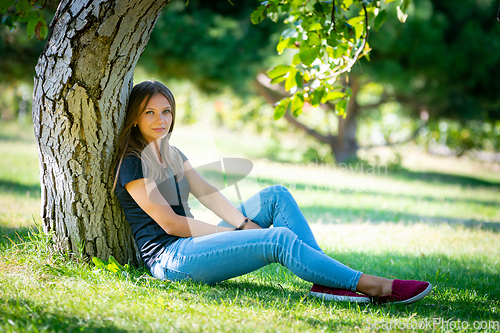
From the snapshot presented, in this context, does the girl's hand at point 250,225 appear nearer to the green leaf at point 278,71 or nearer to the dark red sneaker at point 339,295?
the dark red sneaker at point 339,295

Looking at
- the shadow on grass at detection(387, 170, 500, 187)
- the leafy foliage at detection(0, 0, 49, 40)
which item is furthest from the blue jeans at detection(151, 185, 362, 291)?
the shadow on grass at detection(387, 170, 500, 187)

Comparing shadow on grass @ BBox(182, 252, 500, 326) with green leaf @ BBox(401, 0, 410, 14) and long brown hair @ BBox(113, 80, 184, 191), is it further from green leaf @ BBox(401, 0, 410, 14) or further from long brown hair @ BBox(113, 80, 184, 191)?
green leaf @ BBox(401, 0, 410, 14)

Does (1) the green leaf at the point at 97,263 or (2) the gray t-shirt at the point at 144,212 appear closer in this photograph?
(2) the gray t-shirt at the point at 144,212

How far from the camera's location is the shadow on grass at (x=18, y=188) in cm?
470

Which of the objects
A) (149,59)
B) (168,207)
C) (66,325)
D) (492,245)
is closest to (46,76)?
(168,207)

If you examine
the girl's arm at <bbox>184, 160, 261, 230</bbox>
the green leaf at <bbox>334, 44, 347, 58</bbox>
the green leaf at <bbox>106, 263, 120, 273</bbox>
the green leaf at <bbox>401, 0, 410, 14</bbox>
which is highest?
the green leaf at <bbox>401, 0, 410, 14</bbox>

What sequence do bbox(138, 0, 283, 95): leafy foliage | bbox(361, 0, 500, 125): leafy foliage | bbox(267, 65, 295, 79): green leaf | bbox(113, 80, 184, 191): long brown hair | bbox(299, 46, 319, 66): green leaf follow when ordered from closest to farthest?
bbox(113, 80, 184, 191): long brown hair < bbox(299, 46, 319, 66): green leaf < bbox(267, 65, 295, 79): green leaf < bbox(138, 0, 283, 95): leafy foliage < bbox(361, 0, 500, 125): leafy foliage

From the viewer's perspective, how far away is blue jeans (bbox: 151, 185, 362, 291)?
2.04 metres

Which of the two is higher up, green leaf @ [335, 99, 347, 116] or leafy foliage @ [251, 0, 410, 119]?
leafy foliage @ [251, 0, 410, 119]

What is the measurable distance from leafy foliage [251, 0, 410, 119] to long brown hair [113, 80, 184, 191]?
84cm

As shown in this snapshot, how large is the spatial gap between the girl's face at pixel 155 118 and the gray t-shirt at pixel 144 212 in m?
0.21

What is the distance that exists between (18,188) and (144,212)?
11.8ft

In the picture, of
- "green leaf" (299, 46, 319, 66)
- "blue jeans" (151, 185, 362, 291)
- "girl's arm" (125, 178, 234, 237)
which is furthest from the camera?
"green leaf" (299, 46, 319, 66)

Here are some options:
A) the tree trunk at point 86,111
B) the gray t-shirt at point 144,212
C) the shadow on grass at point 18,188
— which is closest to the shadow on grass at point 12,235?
the tree trunk at point 86,111
